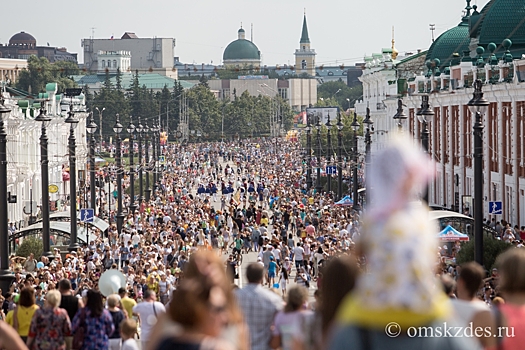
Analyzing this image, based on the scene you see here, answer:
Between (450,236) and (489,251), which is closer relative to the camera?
(489,251)

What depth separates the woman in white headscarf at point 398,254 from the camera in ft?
14.4

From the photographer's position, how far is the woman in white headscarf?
4.38 meters

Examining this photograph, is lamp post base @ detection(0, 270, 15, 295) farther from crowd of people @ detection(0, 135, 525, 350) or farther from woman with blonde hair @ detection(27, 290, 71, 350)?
woman with blonde hair @ detection(27, 290, 71, 350)

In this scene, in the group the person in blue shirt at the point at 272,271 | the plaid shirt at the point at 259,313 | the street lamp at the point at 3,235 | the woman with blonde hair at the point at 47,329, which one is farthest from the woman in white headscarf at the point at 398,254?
the person in blue shirt at the point at 272,271

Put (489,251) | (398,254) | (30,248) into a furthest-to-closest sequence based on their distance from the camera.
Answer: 1. (30,248)
2. (489,251)
3. (398,254)

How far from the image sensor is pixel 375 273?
4.47 m

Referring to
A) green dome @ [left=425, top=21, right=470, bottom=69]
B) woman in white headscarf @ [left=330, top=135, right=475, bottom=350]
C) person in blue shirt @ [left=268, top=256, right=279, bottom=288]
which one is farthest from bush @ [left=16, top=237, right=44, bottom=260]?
woman in white headscarf @ [left=330, top=135, right=475, bottom=350]

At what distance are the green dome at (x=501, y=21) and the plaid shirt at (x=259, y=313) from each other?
4261 cm

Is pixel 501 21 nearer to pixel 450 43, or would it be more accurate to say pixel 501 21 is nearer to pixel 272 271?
pixel 450 43

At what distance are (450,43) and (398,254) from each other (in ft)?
192

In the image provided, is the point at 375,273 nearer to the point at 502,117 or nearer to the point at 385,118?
the point at 502,117

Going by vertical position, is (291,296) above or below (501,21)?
below

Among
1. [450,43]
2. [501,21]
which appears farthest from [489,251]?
[450,43]

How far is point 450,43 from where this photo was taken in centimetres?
6166
